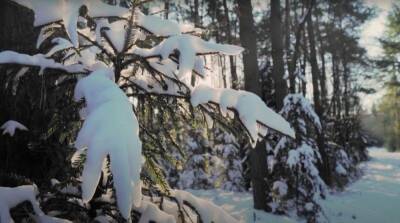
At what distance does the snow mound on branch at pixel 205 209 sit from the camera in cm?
237

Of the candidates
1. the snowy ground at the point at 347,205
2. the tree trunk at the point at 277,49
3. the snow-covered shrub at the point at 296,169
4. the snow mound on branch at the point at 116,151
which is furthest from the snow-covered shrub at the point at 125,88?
the tree trunk at the point at 277,49

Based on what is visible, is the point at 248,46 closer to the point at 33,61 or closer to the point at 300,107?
the point at 300,107

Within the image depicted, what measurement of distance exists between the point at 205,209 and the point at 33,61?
3.65 feet

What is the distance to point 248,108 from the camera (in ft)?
6.25

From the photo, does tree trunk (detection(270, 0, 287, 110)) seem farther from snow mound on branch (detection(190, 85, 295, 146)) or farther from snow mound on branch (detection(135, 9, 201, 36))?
snow mound on branch (detection(190, 85, 295, 146))

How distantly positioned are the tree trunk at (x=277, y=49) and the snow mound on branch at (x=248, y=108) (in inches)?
319

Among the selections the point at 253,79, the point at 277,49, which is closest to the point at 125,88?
the point at 253,79

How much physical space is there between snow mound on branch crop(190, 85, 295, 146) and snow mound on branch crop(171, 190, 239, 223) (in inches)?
23.4

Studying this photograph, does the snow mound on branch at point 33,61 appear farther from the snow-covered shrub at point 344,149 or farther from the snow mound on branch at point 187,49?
the snow-covered shrub at point 344,149

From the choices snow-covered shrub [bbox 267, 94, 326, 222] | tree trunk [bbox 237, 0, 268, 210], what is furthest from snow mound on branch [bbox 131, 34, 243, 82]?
snow-covered shrub [bbox 267, 94, 326, 222]

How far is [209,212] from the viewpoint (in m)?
2.38

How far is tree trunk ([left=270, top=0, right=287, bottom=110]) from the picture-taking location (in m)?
9.92

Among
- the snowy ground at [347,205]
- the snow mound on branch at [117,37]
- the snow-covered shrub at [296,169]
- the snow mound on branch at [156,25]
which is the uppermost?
the snow mound on branch at [156,25]

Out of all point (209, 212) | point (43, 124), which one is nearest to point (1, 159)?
point (43, 124)
